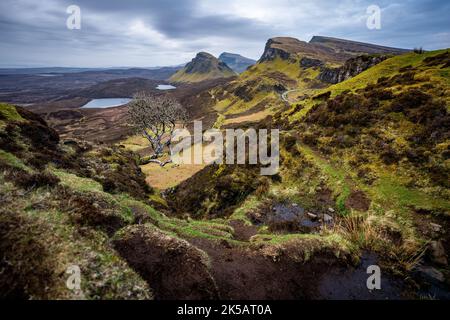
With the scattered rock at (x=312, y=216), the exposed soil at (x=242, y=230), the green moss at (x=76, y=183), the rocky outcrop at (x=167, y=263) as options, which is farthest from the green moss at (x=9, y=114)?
the scattered rock at (x=312, y=216)

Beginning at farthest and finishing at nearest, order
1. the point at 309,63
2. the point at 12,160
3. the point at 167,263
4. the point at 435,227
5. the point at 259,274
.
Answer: the point at 309,63 → the point at 12,160 → the point at 435,227 → the point at 259,274 → the point at 167,263

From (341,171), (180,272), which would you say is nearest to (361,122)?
(341,171)

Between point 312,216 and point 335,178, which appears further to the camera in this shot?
point 335,178

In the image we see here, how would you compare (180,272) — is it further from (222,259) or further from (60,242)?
(60,242)

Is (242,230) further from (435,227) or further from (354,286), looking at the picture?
(435,227)

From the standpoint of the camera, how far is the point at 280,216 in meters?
19.1

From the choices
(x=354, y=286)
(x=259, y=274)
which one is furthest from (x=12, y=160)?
(x=354, y=286)

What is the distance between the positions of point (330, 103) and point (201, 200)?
21.0 meters

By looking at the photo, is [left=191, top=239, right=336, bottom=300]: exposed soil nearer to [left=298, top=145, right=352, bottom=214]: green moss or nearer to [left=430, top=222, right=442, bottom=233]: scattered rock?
[left=430, top=222, right=442, bottom=233]: scattered rock

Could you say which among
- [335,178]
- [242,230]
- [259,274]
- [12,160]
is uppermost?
[12,160]

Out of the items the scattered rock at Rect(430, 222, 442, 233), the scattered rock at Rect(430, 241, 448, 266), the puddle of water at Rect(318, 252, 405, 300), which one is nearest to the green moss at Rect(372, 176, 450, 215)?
the scattered rock at Rect(430, 222, 442, 233)

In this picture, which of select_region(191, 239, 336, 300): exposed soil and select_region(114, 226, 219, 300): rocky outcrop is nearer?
select_region(114, 226, 219, 300): rocky outcrop

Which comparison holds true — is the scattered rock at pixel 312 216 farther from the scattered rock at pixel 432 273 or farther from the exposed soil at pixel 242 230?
the scattered rock at pixel 432 273

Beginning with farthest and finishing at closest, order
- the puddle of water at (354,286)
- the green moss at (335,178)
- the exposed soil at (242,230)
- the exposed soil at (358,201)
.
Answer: the green moss at (335,178)
the exposed soil at (358,201)
the exposed soil at (242,230)
the puddle of water at (354,286)
